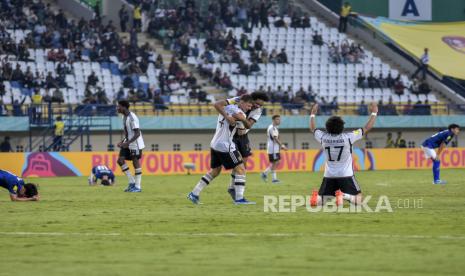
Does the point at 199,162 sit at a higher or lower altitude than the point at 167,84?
lower

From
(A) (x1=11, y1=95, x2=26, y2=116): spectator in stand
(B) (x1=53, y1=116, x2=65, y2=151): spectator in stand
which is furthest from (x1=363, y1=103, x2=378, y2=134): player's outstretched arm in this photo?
(A) (x1=11, y1=95, x2=26, y2=116): spectator in stand

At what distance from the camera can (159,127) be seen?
5188 centimetres

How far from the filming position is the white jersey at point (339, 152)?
1816 cm

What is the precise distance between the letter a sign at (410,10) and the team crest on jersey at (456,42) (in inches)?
137

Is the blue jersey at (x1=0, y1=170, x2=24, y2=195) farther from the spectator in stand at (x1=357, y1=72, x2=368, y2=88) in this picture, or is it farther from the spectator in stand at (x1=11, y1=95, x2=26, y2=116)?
the spectator in stand at (x1=357, y1=72, x2=368, y2=88)

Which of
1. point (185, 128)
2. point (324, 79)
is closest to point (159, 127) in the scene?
point (185, 128)

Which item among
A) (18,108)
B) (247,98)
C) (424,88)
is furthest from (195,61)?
(247,98)

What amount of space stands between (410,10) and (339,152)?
49.7 m

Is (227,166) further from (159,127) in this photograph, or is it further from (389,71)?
(389,71)

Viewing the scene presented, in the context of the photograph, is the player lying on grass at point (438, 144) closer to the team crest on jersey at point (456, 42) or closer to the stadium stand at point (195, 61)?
the stadium stand at point (195, 61)

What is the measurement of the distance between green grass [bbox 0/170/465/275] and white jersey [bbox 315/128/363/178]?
2.82 feet

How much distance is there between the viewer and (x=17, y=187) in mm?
22594

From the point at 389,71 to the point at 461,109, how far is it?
5.01 metres
